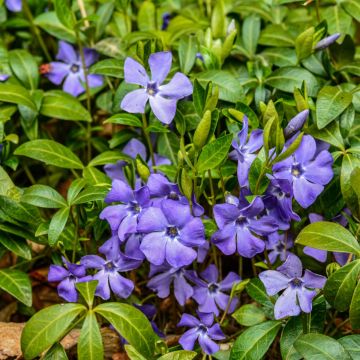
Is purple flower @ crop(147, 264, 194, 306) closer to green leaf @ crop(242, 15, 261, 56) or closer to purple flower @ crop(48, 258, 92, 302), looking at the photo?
purple flower @ crop(48, 258, 92, 302)

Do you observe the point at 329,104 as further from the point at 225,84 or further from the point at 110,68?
the point at 110,68

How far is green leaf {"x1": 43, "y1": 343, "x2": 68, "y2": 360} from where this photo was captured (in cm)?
148

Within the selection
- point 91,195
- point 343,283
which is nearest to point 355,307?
point 343,283

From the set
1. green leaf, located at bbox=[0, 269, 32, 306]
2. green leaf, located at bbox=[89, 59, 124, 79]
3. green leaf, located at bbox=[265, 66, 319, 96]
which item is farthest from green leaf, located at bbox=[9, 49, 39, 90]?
green leaf, located at bbox=[265, 66, 319, 96]

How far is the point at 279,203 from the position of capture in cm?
153

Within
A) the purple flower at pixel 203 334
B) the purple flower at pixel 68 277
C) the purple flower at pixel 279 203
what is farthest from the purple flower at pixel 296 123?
the purple flower at pixel 68 277

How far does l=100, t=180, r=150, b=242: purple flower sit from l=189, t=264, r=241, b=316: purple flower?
0.27 meters

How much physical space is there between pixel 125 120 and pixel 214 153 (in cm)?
31

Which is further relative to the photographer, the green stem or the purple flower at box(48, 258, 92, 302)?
the green stem

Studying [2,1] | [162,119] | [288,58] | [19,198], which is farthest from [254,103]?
[2,1]

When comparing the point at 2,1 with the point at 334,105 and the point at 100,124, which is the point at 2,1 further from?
the point at 334,105

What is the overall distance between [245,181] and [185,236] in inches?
7.5

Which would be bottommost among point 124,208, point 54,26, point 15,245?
point 15,245

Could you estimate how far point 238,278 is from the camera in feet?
5.67
